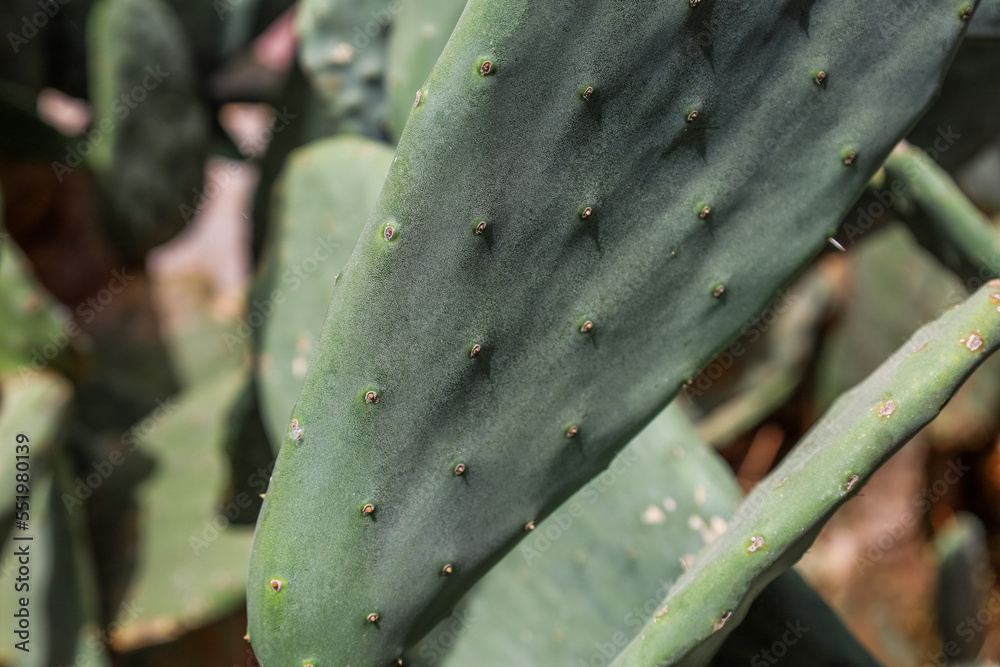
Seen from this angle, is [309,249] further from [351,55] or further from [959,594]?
[959,594]

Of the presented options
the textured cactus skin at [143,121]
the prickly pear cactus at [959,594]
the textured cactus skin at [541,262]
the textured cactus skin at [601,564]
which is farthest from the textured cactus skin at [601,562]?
the textured cactus skin at [143,121]

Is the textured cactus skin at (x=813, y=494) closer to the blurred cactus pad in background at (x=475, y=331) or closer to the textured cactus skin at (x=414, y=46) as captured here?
the blurred cactus pad in background at (x=475, y=331)

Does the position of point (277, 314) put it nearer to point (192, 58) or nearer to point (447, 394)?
point (447, 394)

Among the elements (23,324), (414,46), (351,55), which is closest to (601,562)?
(414,46)

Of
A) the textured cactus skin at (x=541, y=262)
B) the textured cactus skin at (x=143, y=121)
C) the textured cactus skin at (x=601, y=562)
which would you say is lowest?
the textured cactus skin at (x=601, y=562)

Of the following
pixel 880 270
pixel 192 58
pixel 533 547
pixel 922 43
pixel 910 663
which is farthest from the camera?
pixel 880 270

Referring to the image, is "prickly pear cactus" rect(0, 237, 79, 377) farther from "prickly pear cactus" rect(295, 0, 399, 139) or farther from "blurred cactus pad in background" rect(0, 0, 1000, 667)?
"prickly pear cactus" rect(295, 0, 399, 139)

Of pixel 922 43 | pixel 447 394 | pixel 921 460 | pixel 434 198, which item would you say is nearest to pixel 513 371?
pixel 447 394
